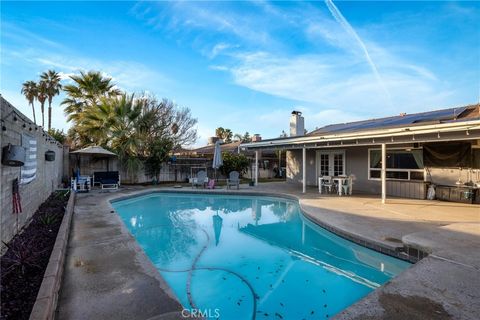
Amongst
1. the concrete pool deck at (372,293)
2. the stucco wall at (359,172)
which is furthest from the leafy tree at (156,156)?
the concrete pool deck at (372,293)

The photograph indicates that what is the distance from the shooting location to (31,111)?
92.9 feet

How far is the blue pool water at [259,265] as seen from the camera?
3521 mm

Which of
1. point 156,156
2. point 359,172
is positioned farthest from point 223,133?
point 359,172

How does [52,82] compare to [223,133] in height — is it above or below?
above

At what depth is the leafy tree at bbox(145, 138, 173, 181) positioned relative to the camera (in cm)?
1505

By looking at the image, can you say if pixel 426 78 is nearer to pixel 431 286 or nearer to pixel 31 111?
pixel 431 286

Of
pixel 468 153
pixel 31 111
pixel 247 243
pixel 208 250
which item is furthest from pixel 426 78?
pixel 31 111

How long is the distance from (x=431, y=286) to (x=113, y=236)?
517cm

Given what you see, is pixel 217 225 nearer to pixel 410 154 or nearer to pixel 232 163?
pixel 410 154

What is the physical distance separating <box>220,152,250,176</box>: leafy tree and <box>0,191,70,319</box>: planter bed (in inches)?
482

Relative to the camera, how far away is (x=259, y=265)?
4.73m

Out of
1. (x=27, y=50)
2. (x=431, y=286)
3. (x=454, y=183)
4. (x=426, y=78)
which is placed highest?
(x=426, y=78)

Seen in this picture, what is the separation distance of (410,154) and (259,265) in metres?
9.14

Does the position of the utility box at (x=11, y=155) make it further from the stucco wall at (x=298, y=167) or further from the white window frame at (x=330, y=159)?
the stucco wall at (x=298, y=167)
